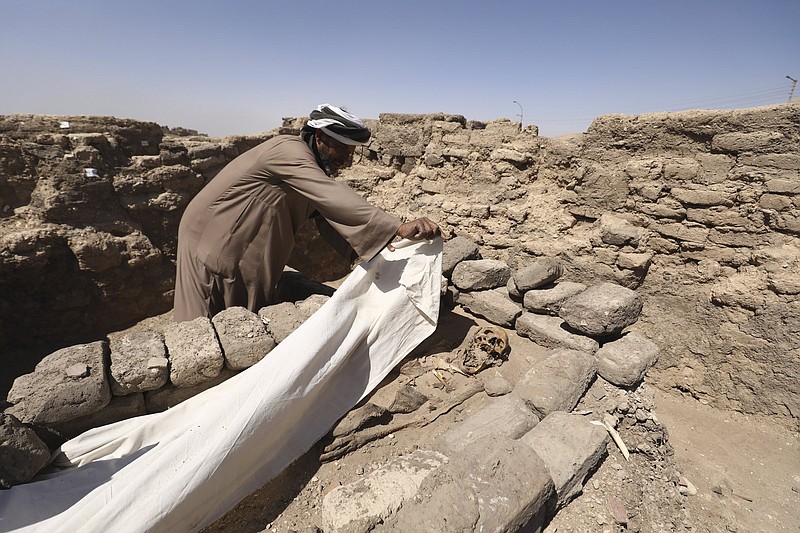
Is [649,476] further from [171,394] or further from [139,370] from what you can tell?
[139,370]

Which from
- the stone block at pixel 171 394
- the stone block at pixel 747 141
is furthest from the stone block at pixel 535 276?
the stone block at pixel 171 394

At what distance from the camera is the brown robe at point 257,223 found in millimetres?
2545

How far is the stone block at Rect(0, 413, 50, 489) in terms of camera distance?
1.66 metres

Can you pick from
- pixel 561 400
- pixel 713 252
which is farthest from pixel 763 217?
pixel 561 400

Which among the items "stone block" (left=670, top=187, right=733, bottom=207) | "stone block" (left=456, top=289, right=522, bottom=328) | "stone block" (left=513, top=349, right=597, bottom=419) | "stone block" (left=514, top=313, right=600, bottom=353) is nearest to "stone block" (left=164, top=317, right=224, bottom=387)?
"stone block" (left=513, top=349, right=597, bottom=419)

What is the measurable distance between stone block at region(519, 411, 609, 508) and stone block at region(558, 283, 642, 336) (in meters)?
0.93

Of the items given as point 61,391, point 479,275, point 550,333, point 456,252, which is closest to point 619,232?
point 550,333

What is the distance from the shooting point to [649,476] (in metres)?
2.36

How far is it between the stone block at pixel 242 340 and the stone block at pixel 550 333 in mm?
2128

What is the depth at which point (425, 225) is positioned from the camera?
267cm

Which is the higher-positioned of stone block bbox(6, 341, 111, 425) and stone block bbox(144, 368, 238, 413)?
stone block bbox(6, 341, 111, 425)

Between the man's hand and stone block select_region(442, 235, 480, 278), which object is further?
stone block select_region(442, 235, 480, 278)

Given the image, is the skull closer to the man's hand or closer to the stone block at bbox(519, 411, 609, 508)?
the stone block at bbox(519, 411, 609, 508)

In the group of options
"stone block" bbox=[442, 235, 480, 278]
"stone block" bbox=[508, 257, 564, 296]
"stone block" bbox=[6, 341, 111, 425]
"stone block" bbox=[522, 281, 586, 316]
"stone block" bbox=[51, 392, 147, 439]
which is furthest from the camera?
"stone block" bbox=[442, 235, 480, 278]
